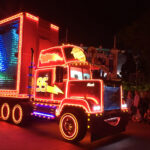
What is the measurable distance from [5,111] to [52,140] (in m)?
4.17

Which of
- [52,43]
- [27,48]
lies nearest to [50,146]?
[27,48]

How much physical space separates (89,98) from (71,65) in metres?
1.48

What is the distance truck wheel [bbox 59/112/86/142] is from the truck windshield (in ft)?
5.32

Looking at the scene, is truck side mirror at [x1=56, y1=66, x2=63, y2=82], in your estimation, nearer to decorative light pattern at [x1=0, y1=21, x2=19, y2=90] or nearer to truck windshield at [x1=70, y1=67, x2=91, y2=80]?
truck windshield at [x1=70, y1=67, x2=91, y2=80]

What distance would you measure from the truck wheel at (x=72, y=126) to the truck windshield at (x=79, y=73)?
1620 millimetres

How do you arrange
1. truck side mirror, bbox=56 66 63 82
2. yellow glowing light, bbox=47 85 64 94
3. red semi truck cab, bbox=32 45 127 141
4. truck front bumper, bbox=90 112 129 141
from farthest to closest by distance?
yellow glowing light, bbox=47 85 64 94
truck side mirror, bbox=56 66 63 82
red semi truck cab, bbox=32 45 127 141
truck front bumper, bbox=90 112 129 141

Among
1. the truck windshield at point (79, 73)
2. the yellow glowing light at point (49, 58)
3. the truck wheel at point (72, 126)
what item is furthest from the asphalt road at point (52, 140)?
the yellow glowing light at point (49, 58)

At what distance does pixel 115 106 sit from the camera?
27.1 feet

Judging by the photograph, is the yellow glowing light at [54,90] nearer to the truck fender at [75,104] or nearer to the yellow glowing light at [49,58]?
the truck fender at [75,104]

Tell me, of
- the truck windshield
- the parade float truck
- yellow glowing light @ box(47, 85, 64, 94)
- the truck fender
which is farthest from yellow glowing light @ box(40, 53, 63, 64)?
the truck fender

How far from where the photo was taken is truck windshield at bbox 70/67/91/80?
8336mm

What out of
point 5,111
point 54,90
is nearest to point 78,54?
point 54,90

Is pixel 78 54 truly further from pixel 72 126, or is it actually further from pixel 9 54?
pixel 9 54

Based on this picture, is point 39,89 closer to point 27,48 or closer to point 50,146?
point 27,48
